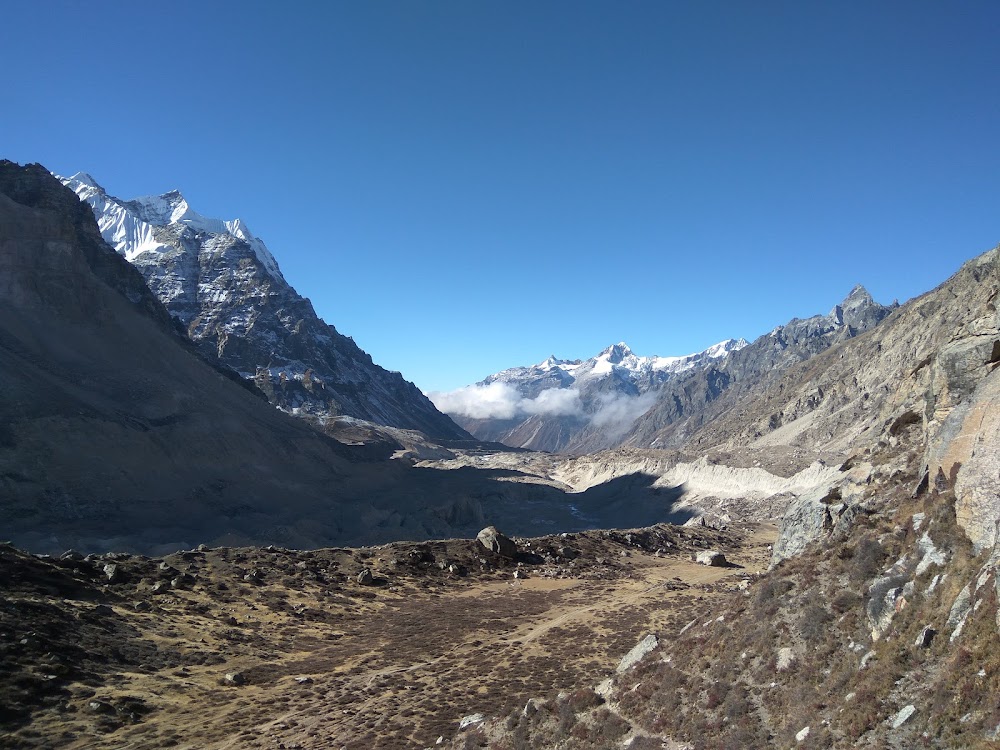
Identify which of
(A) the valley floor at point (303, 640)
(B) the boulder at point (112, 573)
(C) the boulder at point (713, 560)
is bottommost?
(C) the boulder at point (713, 560)

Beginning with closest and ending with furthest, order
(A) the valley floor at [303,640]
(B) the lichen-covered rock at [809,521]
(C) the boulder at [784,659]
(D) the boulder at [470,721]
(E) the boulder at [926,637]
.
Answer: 1. (E) the boulder at [926,637]
2. (C) the boulder at [784,659]
3. (D) the boulder at [470,721]
4. (B) the lichen-covered rock at [809,521]
5. (A) the valley floor at [303,640]

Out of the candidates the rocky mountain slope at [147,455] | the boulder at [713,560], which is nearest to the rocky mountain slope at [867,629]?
the boulder at [713,560]

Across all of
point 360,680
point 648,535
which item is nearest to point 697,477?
point 648,535

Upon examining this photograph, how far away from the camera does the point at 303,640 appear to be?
27.5m

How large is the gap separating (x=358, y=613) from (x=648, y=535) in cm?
3085

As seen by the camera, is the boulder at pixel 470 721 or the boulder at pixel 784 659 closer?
the boulder at pixel 784 659

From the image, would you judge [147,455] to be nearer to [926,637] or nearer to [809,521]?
[809,521]

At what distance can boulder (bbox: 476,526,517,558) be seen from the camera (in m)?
44.0

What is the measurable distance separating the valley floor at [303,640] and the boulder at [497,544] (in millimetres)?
1327

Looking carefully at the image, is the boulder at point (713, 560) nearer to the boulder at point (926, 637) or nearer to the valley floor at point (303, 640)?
the valley floor at point (303, 640)

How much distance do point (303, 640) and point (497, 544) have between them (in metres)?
19.1

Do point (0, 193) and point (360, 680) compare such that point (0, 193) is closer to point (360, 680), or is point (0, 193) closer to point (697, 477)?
point (360, 680)

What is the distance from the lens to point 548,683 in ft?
68.5

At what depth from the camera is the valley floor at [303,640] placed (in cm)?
1820
